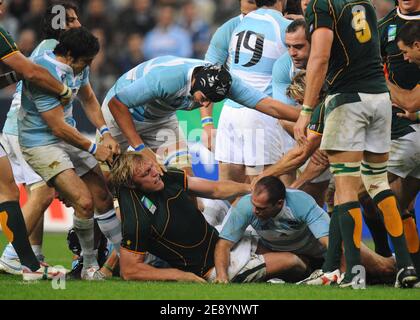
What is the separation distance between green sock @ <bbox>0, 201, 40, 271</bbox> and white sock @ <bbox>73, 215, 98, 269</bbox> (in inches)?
21.9

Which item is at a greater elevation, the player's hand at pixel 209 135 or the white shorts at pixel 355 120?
the white shorts at pixel 355 120

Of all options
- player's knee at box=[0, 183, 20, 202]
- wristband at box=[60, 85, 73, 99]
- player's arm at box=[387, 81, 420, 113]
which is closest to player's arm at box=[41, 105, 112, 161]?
wristband at box=[60, 85, 73, 99]

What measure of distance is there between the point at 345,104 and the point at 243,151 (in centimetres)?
242

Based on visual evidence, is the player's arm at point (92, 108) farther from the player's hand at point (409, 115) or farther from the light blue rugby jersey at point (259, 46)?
the player's hand at point (409, 115)

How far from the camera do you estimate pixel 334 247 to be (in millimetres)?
7879

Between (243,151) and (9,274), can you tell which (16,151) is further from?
(243,151)

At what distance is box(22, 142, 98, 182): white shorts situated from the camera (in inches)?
340

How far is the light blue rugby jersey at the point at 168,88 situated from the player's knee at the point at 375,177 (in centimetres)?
139

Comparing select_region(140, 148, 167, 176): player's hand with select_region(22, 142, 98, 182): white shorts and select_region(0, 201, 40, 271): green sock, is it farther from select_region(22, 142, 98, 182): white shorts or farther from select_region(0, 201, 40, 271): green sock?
select_region(0, 201, 40, 271): green sock

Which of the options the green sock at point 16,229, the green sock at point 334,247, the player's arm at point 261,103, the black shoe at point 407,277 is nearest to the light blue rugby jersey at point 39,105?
the green sock at point 16,229

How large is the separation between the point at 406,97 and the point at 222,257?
212 centimetres

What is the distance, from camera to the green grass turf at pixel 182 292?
7.19 metres

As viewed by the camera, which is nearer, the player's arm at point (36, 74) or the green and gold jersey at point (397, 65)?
the player's arm at point (36, 74)

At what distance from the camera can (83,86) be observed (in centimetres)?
926
